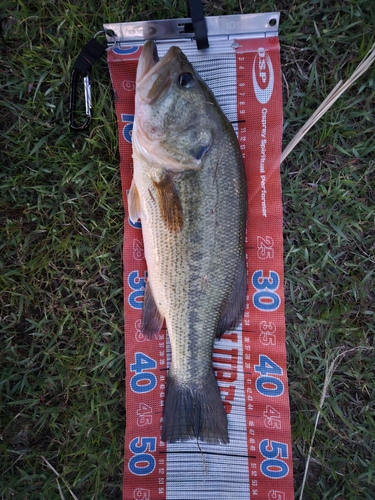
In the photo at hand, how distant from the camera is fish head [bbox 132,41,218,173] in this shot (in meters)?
1.90

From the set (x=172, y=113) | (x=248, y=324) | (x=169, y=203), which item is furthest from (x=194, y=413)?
(x=172, y=113)

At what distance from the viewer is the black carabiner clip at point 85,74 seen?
229 cm

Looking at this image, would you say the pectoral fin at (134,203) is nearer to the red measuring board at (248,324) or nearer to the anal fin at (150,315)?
the red measuring board at (248,324)

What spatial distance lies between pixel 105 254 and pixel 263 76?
5.17 ft

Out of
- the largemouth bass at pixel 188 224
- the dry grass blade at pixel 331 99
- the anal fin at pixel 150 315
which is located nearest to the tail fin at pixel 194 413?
the largemouth bass at pixel 188 224

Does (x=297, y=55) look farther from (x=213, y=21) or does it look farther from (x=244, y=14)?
(x=213, y=21)

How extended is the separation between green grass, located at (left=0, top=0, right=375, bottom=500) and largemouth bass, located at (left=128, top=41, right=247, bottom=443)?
434mm

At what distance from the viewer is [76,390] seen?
2.40 metres

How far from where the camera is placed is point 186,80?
193 cm

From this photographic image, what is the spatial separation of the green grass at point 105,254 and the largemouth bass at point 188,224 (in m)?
0.43

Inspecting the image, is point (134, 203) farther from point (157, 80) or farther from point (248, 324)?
point (248, 324)

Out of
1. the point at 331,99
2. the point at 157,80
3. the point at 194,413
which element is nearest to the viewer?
the point at 157,80

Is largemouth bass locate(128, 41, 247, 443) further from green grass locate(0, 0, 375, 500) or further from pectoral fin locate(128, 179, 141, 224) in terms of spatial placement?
green grass locate(0, 0, 375, 500)

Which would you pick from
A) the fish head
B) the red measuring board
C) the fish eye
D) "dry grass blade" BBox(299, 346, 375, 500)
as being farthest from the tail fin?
the fish eye
